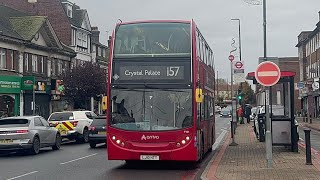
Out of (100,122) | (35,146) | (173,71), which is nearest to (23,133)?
(35,146)

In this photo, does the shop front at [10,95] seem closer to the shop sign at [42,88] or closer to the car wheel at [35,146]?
the shop sign at [42,88]

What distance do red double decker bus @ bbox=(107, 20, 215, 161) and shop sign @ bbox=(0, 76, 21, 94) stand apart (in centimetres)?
2550

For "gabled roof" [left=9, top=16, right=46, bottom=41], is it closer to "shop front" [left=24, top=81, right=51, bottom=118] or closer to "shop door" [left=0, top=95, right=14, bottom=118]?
"shop front" [left=24, top=81, right=51, bottom=118]

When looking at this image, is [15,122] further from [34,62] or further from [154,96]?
[34,62]

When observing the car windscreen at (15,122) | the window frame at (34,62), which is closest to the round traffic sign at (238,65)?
the car windscreen at (15,122)

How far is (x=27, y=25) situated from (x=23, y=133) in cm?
2621

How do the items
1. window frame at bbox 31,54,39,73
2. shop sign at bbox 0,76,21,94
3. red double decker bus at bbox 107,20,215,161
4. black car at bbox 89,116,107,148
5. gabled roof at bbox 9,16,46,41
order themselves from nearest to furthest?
red double decker bus at bbox 107,20,215,161 → black car at bbox 89,116,107,148 → shop sign at bbox 0,76,21,94 → gabled roof at bbox 9,16,46,41 → window frame at bbox 31,54,39,73

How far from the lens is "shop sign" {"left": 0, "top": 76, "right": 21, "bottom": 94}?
38600 millimetres

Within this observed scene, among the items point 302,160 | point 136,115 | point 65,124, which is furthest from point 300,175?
point 65,124

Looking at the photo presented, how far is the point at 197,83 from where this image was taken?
1504 cm

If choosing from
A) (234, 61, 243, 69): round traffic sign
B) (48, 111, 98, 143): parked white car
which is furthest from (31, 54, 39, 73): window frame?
(234, 61, 243, 69): round traffic sign

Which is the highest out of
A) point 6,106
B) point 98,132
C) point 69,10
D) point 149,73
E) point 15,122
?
point 69,10

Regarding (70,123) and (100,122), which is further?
(70,123)

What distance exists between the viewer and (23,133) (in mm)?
20016
